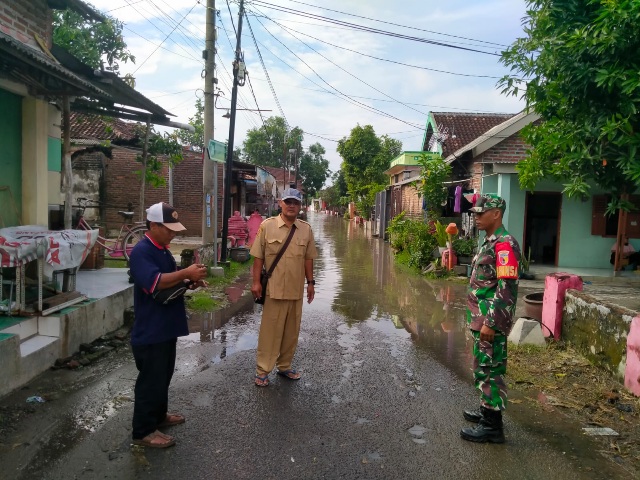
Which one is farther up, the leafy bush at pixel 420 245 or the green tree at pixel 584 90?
the green tree at pixel 584 90

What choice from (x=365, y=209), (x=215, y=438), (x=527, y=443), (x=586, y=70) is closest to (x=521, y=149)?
(x=586, y=70)

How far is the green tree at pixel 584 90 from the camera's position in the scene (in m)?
4.66

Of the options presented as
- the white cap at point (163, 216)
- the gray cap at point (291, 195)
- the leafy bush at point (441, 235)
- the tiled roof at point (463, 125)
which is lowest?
the leafy bush at point (441, 235)

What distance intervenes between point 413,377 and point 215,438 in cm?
238

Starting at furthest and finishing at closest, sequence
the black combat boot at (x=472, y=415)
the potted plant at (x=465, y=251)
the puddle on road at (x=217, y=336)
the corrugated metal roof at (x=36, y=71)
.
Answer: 1. the potted plant at (x=465, y=251)
2. the puddle on road at (x=217, y=336)
3. the corrugated metal roof at (x=36, y=71)
4. the black combat boot at (x=472, y=415)

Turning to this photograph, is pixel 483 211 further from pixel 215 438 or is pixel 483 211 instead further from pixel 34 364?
pixel 34 364

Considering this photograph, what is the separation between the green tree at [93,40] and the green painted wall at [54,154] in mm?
3501

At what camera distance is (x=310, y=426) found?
4152 millimetres

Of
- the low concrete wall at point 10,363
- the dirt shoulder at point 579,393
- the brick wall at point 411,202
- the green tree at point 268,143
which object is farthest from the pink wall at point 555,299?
the green tree at point 268,143

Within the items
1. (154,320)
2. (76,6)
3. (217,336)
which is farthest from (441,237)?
(154,320)

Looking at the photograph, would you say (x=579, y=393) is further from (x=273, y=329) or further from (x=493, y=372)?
(x=273, y=329)

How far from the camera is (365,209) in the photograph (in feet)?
122

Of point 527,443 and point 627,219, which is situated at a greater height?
point 627,219

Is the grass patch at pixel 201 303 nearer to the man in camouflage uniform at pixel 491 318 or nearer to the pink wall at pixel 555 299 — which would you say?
the pink wall at pixel 555 299
